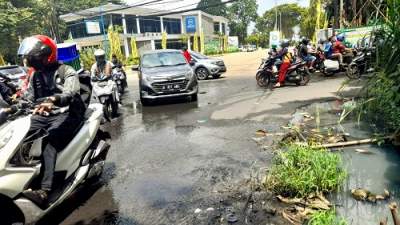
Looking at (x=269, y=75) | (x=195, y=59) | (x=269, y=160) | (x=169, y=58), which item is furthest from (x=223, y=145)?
(x=195, y=59)

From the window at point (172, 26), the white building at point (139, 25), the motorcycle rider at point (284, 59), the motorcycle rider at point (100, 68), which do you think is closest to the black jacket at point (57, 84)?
Answer: the motorcycle rider at point (100, 68)

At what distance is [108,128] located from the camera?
332 inches

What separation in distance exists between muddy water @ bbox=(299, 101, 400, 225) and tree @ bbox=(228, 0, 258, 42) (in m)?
91.8

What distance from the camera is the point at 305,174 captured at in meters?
4.14

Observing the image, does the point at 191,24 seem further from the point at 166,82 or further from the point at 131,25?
the point at 166,82

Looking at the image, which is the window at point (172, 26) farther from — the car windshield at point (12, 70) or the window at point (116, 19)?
the car windshield at point (12, 70)

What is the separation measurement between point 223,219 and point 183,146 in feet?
9.36

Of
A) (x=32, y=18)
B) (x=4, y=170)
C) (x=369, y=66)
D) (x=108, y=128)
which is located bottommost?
(x=108, y=128)

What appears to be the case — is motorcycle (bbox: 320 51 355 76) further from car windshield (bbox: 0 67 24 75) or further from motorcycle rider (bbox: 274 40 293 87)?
car windshield (bbox: 0 67 24 75)

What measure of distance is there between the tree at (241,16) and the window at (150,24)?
125 feet

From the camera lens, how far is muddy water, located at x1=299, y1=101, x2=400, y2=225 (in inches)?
141

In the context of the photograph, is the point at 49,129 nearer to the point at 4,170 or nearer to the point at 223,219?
the point at 4,170

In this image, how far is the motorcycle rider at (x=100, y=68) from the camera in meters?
9.65

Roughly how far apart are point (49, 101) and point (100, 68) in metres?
6.52
